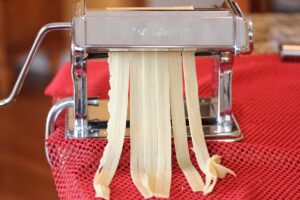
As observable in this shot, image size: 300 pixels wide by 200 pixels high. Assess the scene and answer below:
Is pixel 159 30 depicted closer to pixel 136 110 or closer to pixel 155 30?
pixel 155 30

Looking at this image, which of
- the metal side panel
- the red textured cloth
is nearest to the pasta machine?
the metal side panel

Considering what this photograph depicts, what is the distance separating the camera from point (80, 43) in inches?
28.7

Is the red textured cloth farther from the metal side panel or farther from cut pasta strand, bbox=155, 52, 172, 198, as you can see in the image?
the metal side panel

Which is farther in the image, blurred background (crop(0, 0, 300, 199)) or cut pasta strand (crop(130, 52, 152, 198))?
blurred background (crop(0, 0, 300, 199))

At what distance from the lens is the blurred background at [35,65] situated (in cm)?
164

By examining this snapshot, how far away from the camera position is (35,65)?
12.1 ft

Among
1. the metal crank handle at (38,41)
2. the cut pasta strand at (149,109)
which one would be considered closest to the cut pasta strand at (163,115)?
the cut pasta strand at (149,109)

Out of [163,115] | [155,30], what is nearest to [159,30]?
[155,30]

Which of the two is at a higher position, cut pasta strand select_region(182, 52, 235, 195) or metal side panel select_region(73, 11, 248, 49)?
metal side panel select_region(73, 11, 248, 49)

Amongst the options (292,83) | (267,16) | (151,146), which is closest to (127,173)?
(151,146)

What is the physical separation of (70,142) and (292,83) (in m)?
0.44

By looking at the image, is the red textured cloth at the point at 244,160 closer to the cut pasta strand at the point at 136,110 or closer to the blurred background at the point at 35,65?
the cut pasta strand at the point at 136,110

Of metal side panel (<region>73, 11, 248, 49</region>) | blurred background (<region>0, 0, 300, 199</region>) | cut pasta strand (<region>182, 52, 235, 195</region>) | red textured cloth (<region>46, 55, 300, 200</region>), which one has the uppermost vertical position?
metal side panel (<region>73, 11, 248, 49</region>)

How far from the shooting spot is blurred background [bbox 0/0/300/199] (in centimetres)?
164
